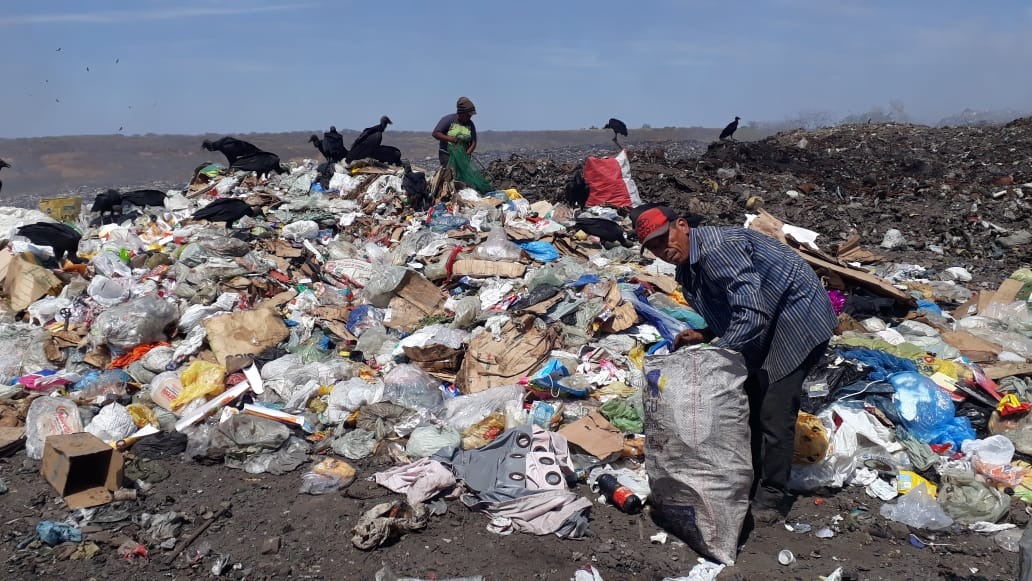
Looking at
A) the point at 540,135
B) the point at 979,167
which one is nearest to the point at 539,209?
the point at 979,167

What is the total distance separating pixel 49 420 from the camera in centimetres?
454

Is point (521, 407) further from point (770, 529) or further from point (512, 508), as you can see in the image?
point (770, 529)

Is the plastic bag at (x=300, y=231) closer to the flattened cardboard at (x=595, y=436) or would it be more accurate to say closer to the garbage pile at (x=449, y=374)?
the garbage pile at (x=449, y=374)

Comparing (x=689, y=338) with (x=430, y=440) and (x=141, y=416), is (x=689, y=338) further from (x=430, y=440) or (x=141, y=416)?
(x=141, y=416)

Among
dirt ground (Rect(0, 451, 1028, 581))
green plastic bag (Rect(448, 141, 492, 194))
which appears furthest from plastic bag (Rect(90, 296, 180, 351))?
green plastic bag (Rect(448, 141, 492, 194))

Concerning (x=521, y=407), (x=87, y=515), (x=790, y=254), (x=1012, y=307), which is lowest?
(x=87, y=515)

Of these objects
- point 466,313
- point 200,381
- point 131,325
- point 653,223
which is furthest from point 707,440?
point 131,325

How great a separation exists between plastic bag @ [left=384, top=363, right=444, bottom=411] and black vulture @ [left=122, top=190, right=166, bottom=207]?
19.4 feet

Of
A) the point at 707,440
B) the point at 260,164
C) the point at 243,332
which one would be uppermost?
the point at 260,164

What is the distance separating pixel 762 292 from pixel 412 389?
7.71ft

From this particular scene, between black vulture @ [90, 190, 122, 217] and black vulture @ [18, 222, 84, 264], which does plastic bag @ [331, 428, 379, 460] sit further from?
black vulture @ [90, 190, 122, 217]

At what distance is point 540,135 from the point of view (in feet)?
111

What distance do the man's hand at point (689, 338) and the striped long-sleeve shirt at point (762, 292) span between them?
0.13 metres

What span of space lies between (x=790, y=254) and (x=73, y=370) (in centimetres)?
507
